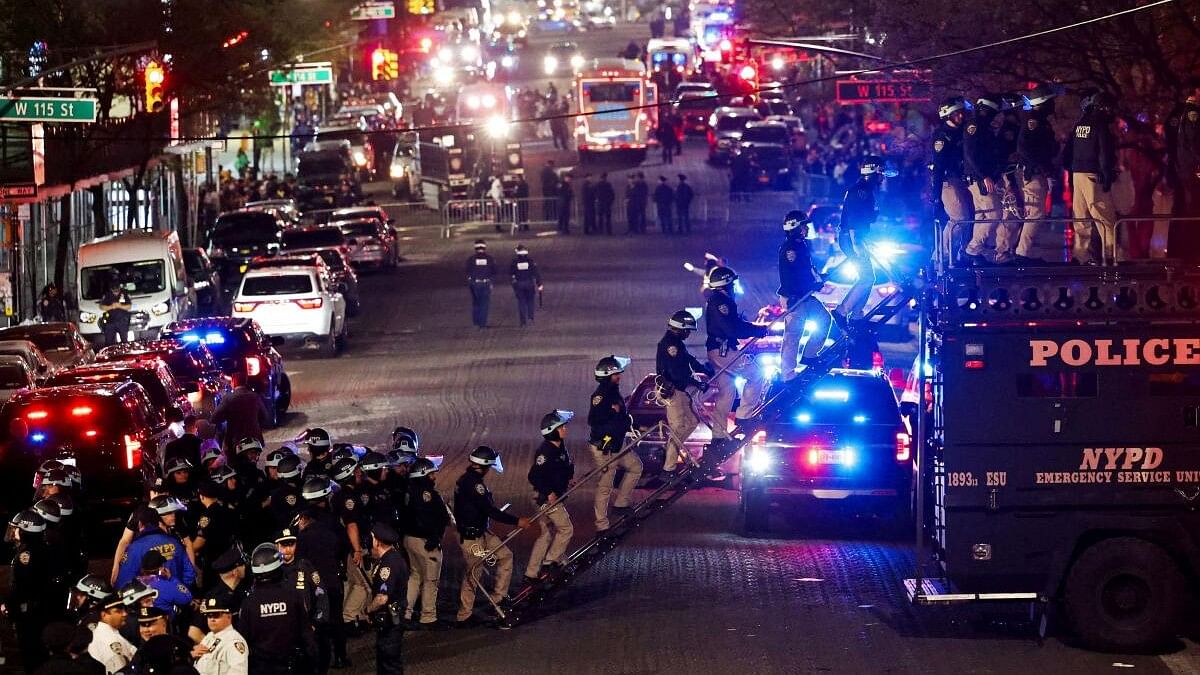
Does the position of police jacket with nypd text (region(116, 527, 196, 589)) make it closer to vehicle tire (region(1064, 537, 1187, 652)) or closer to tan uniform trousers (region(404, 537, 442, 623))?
tan uniform trousers (region(404, 537, 442, 623))

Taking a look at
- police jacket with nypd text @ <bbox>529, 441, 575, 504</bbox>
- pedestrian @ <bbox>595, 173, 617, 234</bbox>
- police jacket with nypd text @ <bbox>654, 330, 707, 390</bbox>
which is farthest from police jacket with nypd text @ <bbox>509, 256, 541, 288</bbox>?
police jacket with nypd text @ <bbox>529, 441, 575, 504</bbox>

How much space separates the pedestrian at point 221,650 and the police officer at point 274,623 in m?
0.80

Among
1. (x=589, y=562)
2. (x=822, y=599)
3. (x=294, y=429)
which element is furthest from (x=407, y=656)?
(x=294, y=429)

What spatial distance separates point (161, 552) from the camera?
1353cm

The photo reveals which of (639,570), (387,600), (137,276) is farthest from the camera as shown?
(137,276)

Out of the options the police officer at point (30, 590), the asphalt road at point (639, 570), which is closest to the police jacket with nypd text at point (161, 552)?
the police officer at point (30, 590)

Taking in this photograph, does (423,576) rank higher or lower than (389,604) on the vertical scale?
lower

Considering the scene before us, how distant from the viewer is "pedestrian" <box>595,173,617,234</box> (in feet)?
168

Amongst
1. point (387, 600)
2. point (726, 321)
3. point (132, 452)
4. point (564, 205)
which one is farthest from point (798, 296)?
point (564, 205)

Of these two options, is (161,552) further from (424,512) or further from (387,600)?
(424,512)

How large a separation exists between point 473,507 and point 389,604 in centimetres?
261

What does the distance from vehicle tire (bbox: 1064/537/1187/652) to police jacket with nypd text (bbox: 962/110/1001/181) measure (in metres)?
4.17

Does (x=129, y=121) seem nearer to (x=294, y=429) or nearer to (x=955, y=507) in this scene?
(x=294, y=429)

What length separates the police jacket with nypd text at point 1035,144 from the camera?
17578mm
